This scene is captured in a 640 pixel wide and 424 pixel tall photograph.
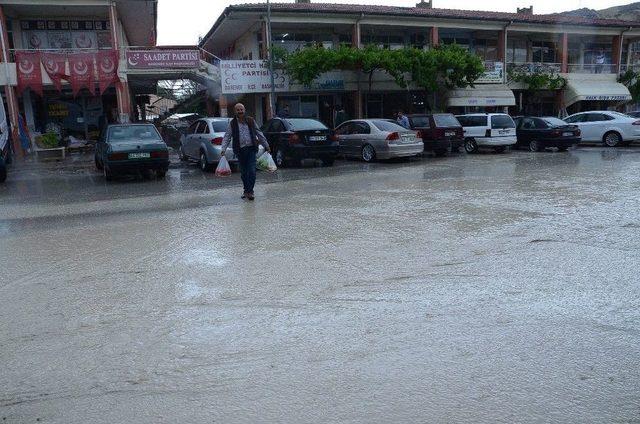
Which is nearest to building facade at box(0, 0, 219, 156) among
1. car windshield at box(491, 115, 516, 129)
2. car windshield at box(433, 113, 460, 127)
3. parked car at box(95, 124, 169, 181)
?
parked car at box(95, 124, 169, 181)

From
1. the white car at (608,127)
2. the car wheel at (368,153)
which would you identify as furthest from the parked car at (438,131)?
the white car at (608,127)

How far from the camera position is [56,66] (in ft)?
71.7

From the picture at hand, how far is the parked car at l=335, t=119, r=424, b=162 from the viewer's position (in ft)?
55.9

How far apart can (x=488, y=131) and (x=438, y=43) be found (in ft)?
37.7

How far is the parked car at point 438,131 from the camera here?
62.9 feet

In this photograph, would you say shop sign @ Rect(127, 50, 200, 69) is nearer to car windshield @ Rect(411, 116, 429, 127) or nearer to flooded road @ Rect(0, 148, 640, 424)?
car windshield @ Rect(411, 116, 429, 127)

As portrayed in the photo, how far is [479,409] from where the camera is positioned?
3.09 meters

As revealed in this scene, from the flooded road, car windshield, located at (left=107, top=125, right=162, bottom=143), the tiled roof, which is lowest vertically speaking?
the flooded road

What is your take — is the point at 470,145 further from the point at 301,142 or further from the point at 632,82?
the point at 632,82

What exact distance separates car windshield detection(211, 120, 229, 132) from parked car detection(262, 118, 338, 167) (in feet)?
5.74

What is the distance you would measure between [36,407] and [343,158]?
1676 centimetres

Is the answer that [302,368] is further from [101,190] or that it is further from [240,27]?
[240,27]

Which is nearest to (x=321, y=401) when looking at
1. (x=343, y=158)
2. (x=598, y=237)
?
(x=598, y=237)

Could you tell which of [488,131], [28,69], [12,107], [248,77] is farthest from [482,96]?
[12,107]
